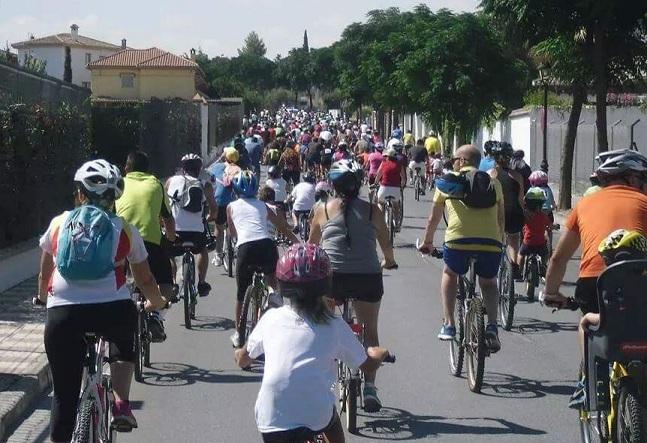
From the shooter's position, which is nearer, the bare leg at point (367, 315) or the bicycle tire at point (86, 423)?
the bicycle tire at point (86, 423)

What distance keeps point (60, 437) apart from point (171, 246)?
5.67 meters

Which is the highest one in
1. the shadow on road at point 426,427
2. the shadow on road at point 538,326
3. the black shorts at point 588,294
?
the black shorts at point 588,294

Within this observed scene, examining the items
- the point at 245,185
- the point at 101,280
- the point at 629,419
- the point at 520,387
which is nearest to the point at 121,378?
the point at 101,280

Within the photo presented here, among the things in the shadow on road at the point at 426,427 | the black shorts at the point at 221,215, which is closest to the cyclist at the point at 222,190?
the black shorts at the point at 221,215

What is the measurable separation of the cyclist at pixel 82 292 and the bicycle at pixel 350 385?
197 cm

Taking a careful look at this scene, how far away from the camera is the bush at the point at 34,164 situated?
50.6 feet

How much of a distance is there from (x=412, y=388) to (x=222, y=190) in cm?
691

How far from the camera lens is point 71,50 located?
473 ft

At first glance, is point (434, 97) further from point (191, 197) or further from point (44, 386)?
point (44, 386)

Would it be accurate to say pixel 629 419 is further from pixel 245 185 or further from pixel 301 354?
pixel 245 185

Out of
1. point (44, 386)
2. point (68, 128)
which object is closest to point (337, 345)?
point (44, 386)

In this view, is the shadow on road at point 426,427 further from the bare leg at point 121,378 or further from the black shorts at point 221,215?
the black shorts at point 221,215

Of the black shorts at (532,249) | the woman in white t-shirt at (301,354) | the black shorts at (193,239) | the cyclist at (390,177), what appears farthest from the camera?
the cyclist at (390,177)

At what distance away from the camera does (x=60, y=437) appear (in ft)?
20.2
